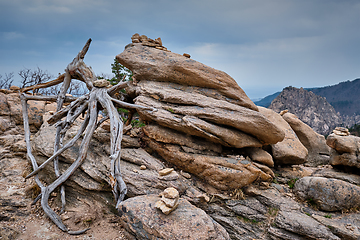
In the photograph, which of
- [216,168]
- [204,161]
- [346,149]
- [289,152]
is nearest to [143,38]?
[204,161]

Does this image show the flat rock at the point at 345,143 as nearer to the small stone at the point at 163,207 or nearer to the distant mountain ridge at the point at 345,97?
the small stone at the point at 163,207

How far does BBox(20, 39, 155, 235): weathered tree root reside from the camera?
6.78m

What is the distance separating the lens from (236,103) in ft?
32.7

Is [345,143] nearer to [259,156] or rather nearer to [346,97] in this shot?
[259,156]

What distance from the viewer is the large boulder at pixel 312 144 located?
12734mm

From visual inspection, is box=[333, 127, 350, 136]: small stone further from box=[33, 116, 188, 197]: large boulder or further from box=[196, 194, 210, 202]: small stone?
box=[33, 116, 188, 197]: large boulder

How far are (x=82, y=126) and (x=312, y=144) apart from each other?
14463 mm

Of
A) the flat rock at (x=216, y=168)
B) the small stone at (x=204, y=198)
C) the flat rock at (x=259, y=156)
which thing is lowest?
the small stone at (x=204, y=198)

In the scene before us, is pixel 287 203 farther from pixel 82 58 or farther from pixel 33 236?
pixel 82 58

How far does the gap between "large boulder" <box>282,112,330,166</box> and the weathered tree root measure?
1076 centimetres

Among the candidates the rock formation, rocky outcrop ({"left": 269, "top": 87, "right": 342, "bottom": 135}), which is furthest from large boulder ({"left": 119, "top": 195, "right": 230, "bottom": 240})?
rocky outcrop ({"left": 269, "top": 87, "right": 342, "bottom": 135})

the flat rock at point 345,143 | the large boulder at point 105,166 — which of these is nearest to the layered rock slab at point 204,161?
the large boulder at point 105,166

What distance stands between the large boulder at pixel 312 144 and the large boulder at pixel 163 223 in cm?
1045

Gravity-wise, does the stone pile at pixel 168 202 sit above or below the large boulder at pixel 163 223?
above
